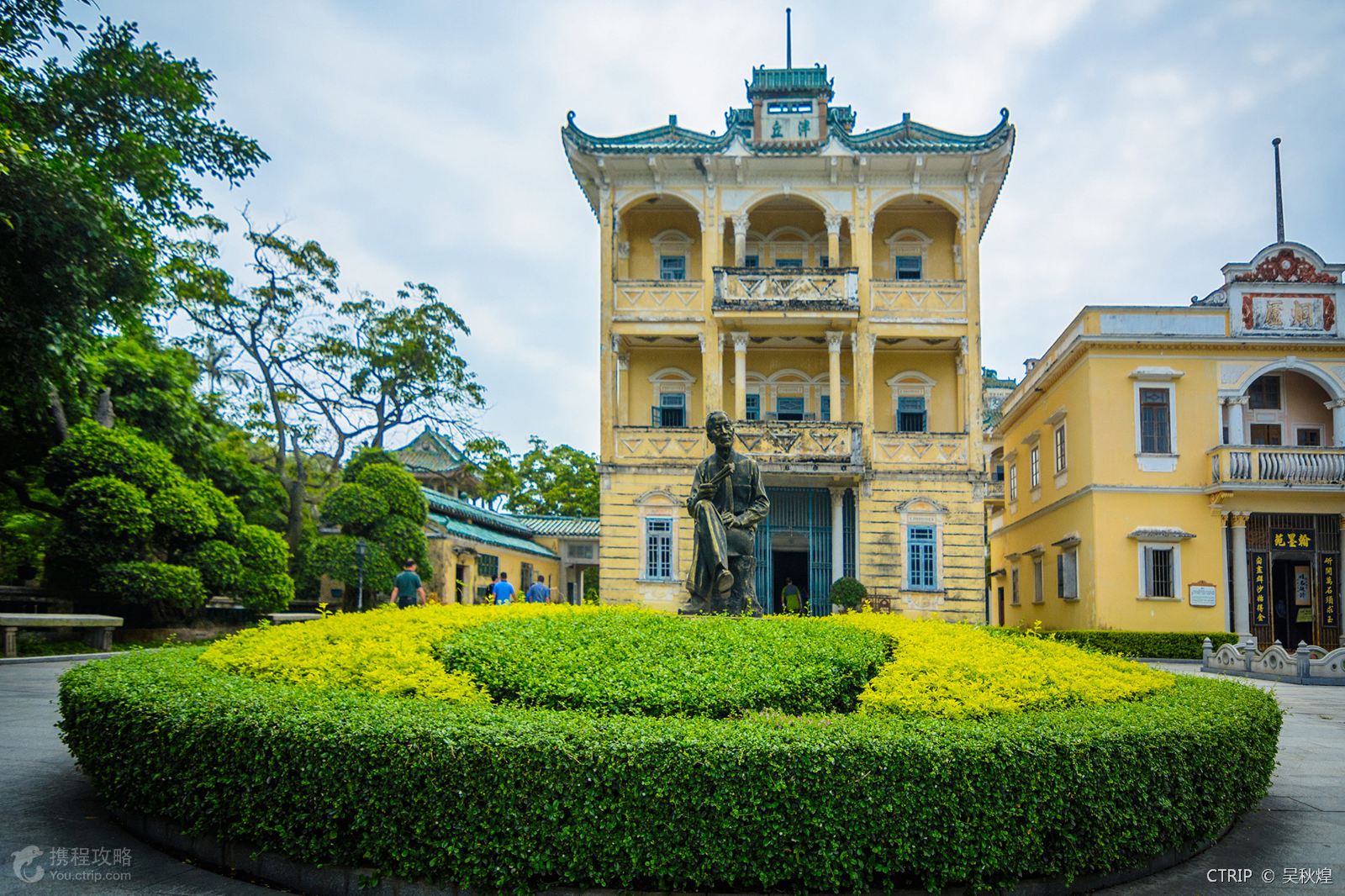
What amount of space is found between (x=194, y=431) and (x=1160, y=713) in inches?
811

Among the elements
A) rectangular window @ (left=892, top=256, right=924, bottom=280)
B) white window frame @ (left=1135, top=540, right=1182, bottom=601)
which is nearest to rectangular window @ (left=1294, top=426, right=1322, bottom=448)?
white window frame @ (left=1135, top=540, right=1182, bottom=601)

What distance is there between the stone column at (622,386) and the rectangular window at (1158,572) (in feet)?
43.0

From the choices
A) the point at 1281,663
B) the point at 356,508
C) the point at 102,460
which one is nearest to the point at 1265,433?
the point at 1281,663

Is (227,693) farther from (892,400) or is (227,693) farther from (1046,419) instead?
(1046,419)

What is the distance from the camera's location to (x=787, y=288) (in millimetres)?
23156

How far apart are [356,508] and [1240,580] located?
21742mm

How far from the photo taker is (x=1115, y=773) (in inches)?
189

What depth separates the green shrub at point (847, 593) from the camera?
69.4 ft

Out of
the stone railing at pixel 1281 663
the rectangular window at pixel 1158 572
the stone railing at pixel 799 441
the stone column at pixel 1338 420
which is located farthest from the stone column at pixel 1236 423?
the stone railing at pixel 799 441

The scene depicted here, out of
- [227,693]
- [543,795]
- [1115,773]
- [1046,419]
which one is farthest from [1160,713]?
[1046,419]

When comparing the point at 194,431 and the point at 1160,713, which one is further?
the point at 194,431

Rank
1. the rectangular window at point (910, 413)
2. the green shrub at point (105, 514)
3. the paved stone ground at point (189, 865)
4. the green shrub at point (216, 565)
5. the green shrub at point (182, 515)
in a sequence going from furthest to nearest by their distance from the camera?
→ the rectangular window at point (910, 413)
the green shrub at point (216, 565)
the green shrub at point (182, 515)
the green shrub at point (105, 514)
the paved stone ground at point (189, 865)

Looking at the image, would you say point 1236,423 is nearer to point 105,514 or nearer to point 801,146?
point 801,146

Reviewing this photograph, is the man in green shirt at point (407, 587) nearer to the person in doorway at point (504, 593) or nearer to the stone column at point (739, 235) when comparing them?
the person in doorway at point (504, 593)
